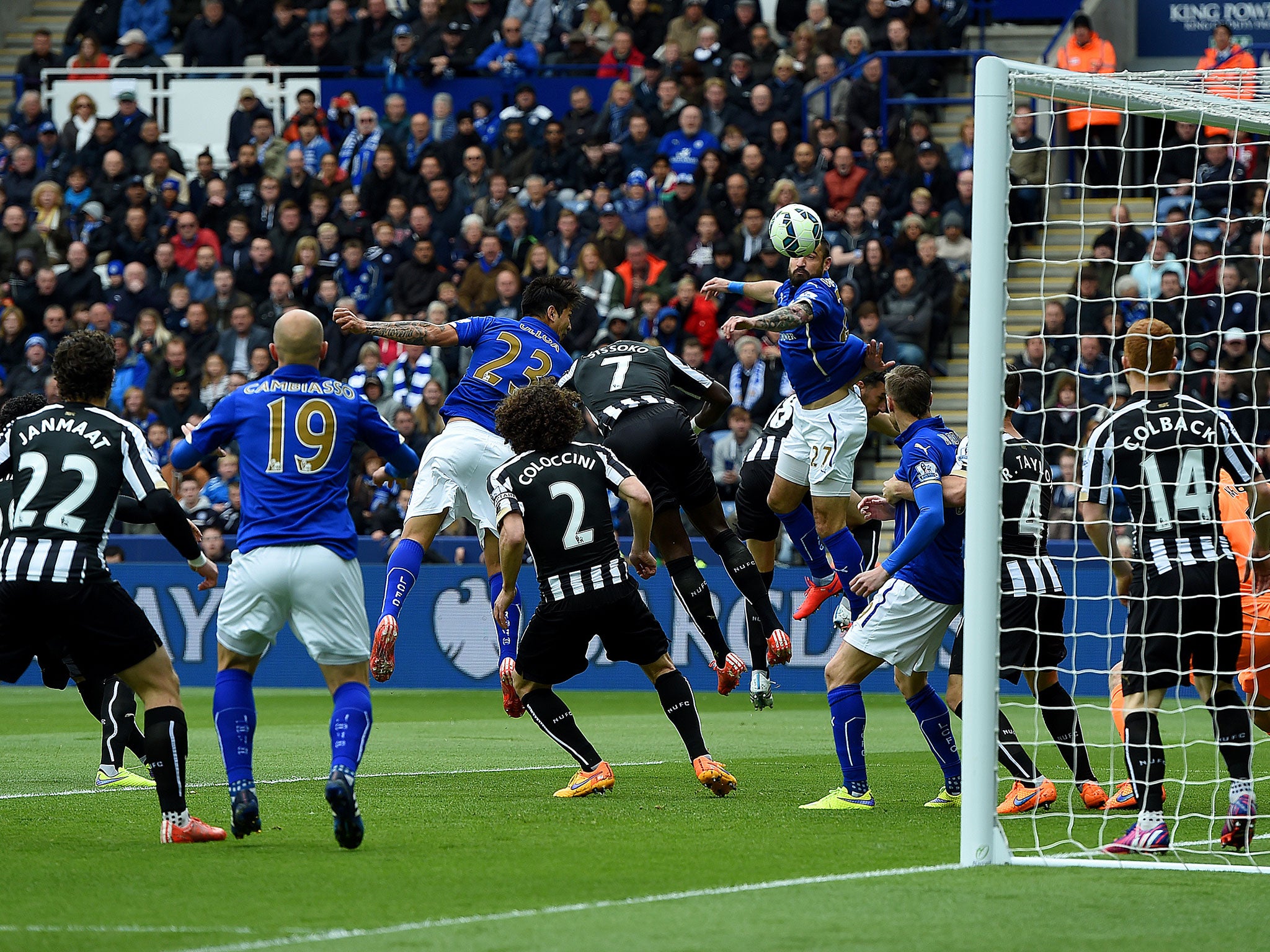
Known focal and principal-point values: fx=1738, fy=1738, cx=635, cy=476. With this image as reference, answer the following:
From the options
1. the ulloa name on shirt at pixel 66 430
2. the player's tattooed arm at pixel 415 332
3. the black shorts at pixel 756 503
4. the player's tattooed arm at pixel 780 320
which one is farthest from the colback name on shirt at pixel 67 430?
the black shorts at pixel 756 503

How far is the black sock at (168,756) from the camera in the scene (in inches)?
290

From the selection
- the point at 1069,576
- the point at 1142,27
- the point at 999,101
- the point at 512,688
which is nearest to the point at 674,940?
the point at 999,101

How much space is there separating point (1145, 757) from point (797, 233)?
4.50 metres

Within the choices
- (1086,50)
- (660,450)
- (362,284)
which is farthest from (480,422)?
(1086,50)

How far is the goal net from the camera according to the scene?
696 cm

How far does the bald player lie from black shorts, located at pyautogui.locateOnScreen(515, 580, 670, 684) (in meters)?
1.62

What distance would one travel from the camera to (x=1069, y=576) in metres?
16.4

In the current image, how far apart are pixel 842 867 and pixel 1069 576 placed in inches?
400

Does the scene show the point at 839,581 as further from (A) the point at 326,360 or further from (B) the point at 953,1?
(B) the point at 953,1

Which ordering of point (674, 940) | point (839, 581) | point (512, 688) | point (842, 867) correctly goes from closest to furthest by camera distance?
point (674, 940)
point (842, 867)
point (512, 688)
point (839, 581)

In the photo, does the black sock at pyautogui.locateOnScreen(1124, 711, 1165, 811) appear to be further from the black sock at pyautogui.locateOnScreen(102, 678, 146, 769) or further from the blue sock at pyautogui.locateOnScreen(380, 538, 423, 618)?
the black sock at pyautogui.locateOnScreen(102, 678, 146, 769)

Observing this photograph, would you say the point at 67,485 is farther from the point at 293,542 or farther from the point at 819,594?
the point at 819,594

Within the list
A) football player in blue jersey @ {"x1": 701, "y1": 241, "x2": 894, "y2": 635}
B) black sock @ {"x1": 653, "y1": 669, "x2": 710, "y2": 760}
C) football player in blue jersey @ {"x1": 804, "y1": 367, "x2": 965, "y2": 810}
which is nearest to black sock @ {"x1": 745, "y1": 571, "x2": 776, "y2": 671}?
football player in blue jersey @ {"x1": 701, "y1": 241, "x2": 894, "y2": 635}

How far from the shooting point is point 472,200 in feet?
71.7
